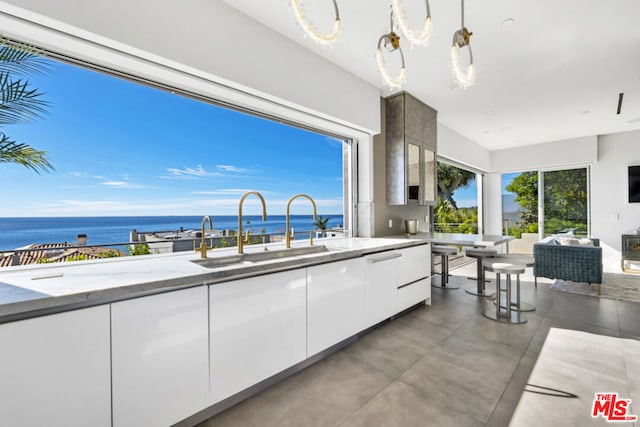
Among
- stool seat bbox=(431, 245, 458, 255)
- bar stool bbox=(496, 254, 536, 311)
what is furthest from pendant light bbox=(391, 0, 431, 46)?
stool seat bbox=(431, 245, 458, 255)

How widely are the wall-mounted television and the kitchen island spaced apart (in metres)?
6.62

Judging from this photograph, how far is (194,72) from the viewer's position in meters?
1.94

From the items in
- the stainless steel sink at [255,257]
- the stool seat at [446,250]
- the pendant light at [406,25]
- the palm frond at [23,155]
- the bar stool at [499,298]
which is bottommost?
the bar stool at [499,298]

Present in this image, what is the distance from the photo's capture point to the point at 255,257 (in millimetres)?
2240

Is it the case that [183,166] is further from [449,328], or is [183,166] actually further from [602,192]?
→ [602,192]

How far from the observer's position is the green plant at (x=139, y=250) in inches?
76.1

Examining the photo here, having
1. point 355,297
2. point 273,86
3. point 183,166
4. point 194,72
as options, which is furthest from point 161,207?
point 355,297

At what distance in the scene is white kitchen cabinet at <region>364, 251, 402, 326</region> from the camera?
258 centimetres

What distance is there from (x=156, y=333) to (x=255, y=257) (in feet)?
3.14

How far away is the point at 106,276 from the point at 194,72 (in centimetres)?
137

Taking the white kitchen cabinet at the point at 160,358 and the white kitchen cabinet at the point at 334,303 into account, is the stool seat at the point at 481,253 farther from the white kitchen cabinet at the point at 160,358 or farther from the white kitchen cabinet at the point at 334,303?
the white kitchen cabinet at the point at 160,358

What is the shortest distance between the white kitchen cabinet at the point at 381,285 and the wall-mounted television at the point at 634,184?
19.0 ft

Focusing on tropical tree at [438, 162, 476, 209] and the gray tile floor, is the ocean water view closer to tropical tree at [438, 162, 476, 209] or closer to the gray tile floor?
the gray tile floor

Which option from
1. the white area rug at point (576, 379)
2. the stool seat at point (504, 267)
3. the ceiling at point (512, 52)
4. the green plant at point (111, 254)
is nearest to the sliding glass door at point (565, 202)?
the ceiling at point (512, 52)
